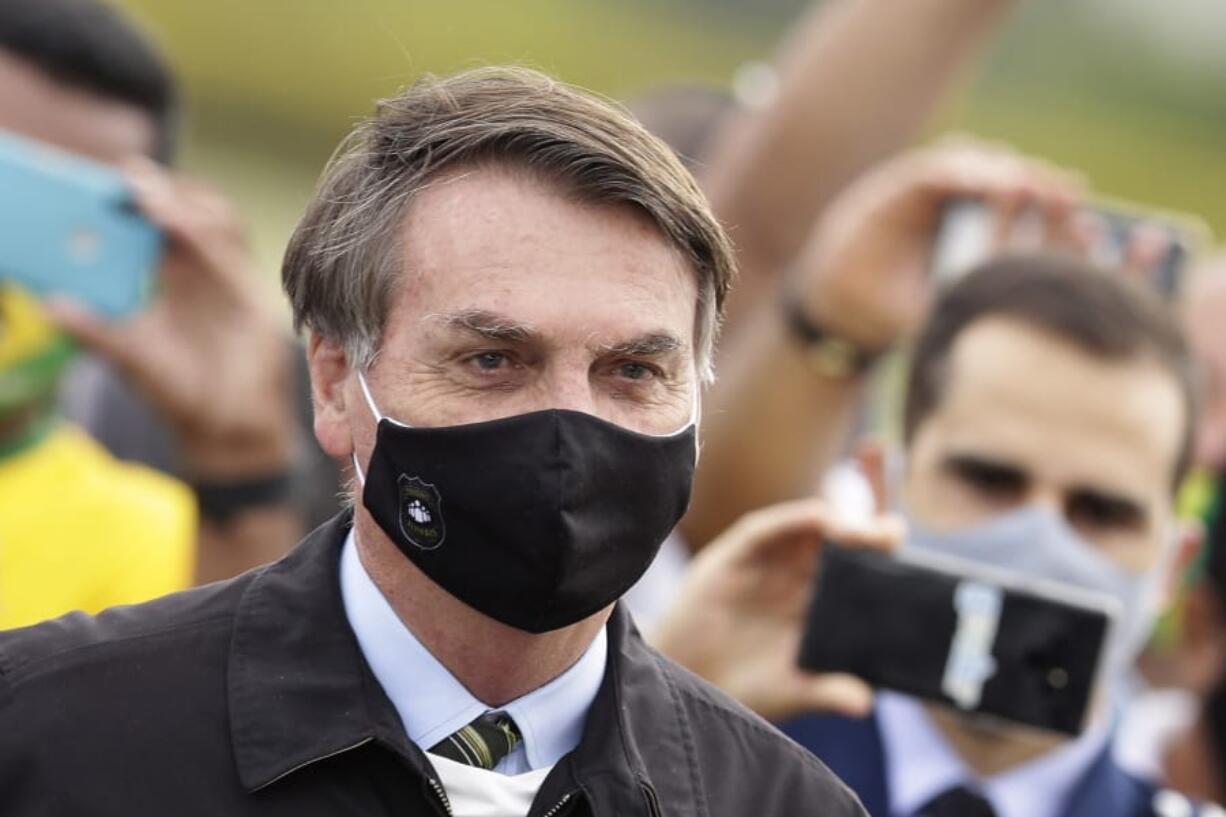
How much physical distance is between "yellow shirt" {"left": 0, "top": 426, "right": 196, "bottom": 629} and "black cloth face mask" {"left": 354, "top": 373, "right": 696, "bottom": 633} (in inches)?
66.8

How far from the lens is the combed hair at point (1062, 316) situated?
363cm

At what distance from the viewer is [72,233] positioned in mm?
3496

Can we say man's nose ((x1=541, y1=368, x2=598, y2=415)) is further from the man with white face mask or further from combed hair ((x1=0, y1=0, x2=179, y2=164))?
combed hair ((x1=0, y1=0, x2=179, y2=164))

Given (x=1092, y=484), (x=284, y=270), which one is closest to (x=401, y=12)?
(x=1092, y=484)

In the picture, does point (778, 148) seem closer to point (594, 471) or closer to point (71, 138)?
point (71, 138)

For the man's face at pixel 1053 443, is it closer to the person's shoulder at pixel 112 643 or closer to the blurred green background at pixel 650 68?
the person's shoulder at pixel 112 643

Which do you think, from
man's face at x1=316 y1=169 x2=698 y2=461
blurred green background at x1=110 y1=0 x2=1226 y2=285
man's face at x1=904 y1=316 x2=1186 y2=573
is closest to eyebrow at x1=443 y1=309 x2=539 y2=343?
man's face at x1=316 y1=169 x2=698 y2=461

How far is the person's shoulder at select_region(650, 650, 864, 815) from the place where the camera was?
2102 millimetres

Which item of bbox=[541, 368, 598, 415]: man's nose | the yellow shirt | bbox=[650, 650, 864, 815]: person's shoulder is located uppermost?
bbox=[541, 368, 598, 415]: man's nose

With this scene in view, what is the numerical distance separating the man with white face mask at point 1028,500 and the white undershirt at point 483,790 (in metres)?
1.21

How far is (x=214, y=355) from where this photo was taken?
3883 millimetres

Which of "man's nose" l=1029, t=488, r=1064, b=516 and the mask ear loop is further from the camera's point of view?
"man's nose" l=1029, t=488, r=1064, b=516

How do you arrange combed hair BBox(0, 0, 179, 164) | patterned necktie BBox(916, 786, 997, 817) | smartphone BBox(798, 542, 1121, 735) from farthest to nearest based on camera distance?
combed hair BBox(0, 0, 179, 164) → patterned necktie BBox(916, 786, 997, 817) → smartphone BBox(798, 542, 1121, 735)

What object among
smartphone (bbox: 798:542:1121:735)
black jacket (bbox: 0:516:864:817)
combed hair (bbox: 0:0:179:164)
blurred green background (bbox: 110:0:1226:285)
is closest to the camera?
black jacket (bbox: 0:516:864:817)
